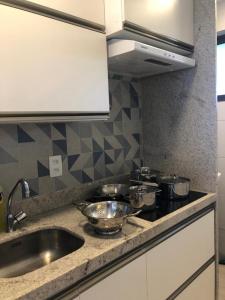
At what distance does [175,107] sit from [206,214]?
28.8 inches

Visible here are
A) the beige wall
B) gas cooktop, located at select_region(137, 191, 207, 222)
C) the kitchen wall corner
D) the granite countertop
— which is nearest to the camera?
the granite countertop

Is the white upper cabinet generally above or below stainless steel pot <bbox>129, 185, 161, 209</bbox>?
above

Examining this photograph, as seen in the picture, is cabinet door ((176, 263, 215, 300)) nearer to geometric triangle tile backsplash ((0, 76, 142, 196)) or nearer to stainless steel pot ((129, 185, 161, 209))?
stainless steel pot ((129, 185, 161, 209))

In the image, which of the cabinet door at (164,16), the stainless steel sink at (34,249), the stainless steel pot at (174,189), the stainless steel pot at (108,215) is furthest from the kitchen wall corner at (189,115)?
the stainless steel sink at (34,249)

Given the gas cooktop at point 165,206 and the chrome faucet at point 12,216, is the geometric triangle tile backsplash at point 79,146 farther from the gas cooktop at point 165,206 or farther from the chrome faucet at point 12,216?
the gas cooktop at point 165,206

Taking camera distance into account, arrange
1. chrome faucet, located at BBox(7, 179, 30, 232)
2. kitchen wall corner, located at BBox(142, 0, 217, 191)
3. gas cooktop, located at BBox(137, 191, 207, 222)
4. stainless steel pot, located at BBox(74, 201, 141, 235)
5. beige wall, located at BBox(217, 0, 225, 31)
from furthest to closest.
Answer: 1. beige wall, located at BBox(217, 0, 225, 31)
2. kitchen wall corner, located at BBox(142, 0, 217, 191)
3. gas cooktop, located at BBox(137, 191, 207, 222)
4. chrome faucet, located at BBox(7, 179, 30, 232)
5. stainless steel pot, located at BBox(74, 201, 141, 235)

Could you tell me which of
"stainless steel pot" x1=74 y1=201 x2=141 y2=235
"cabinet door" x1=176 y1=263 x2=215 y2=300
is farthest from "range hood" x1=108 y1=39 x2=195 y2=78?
"cabinet door" x1=176 y1=263 x2=215 y2=300

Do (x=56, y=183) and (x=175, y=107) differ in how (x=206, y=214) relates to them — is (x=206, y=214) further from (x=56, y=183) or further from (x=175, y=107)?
(x=56, y=183)

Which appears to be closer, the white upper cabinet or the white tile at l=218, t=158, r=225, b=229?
the white upper cabinet

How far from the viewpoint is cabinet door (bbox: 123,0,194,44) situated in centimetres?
117

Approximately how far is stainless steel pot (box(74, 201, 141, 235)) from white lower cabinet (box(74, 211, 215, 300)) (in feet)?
0.52

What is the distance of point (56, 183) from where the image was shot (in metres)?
1.41

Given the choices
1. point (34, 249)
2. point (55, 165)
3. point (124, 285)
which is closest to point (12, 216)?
point (34, 249)

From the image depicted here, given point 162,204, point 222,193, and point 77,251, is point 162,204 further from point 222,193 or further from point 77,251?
point 222,193
